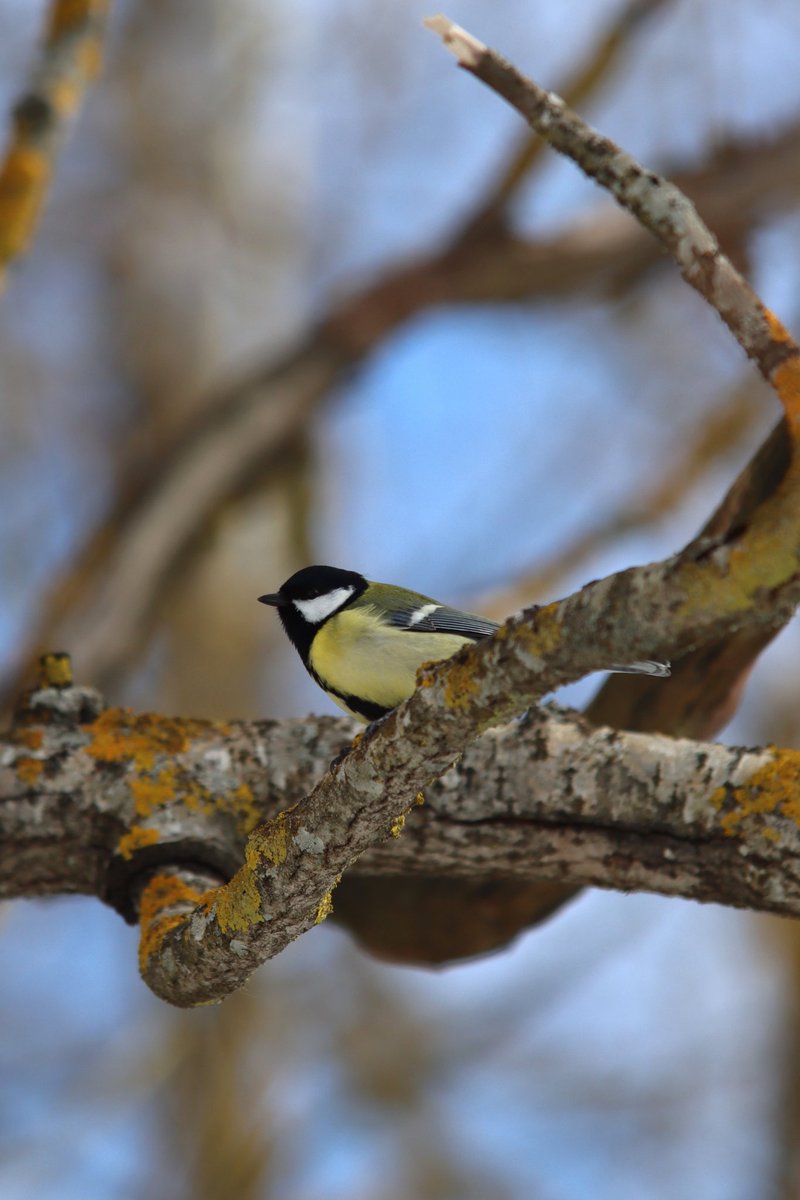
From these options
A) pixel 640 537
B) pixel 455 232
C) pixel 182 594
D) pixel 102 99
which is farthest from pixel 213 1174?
pixel 102 99

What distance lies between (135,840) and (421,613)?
873mm

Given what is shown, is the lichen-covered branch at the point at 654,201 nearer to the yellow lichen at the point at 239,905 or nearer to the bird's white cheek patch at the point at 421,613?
the yellow lichen at the point at 239,905

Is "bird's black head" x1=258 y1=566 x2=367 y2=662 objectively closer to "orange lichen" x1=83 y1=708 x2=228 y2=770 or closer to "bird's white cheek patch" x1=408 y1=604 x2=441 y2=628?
"bird's white cheek patch" x1=408 y1=604 x2=441 y2=628

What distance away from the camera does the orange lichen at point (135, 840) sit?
8.55 feet

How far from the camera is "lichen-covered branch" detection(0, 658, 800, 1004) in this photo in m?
2.46

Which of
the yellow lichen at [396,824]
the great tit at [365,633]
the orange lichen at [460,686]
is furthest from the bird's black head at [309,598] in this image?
the orange lichen at [460,686]

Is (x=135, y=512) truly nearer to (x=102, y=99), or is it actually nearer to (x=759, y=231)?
(x=759, y=231)

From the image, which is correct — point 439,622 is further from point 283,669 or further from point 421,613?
point 283,669

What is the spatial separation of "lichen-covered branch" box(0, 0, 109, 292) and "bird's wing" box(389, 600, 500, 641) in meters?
1.73

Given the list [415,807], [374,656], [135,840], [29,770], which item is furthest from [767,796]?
[29,770]

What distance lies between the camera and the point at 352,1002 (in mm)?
7180

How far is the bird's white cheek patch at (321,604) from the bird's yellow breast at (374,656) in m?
0.21

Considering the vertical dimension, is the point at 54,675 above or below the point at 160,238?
below

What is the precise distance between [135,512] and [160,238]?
10.7 ft
